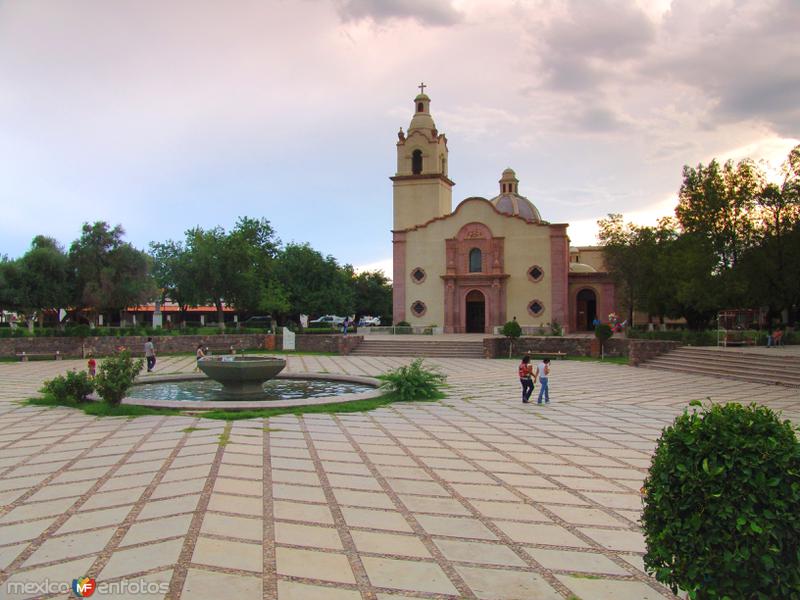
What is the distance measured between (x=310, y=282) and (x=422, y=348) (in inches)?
633

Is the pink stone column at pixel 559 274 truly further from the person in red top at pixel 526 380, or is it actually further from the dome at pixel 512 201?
the person in red top at pixel 526 380

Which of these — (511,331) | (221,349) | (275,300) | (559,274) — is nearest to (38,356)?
(221,349)

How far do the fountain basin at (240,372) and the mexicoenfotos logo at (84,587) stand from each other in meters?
9.48

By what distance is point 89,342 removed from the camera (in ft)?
86.9

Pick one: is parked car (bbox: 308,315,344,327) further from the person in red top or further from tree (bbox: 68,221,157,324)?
the person in red top

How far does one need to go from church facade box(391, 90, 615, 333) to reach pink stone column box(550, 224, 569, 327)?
60 mm

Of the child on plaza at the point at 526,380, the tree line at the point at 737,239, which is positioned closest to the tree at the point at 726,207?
the tree line at the point at 737,239

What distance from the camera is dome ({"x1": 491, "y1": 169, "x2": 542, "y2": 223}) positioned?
153ft

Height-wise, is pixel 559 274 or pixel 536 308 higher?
pixel 559 274

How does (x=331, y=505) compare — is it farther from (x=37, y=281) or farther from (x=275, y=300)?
(x=37, y=281)

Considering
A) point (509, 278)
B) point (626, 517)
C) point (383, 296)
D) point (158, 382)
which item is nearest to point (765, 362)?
point (626, 517)

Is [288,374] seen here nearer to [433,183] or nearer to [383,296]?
[433,183]

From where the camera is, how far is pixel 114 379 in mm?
11086

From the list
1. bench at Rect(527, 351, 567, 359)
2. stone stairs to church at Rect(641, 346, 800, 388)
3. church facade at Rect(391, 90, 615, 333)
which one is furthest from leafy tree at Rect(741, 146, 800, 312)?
church facade at Rect(391, 90, 615, 333)
